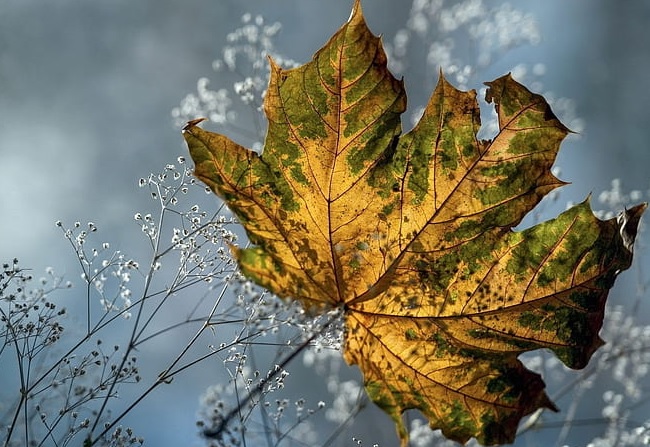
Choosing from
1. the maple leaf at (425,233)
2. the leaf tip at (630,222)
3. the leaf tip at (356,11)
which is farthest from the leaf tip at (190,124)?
the leaf tip at (630,222)

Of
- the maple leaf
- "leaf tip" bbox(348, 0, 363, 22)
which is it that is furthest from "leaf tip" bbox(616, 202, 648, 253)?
"leaf tip" bbox(348, 0, 363, 22)

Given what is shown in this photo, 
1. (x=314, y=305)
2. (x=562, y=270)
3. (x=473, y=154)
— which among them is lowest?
(x=562, y=270)

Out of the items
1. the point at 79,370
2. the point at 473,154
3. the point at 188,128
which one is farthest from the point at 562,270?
the point at 79,370

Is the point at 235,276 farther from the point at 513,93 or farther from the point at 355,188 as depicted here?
the point at 513,93

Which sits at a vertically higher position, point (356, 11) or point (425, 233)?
point (356, 11)

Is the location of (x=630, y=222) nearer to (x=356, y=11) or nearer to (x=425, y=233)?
(x=425, y=233)

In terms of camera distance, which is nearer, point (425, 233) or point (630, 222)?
point (630, 222)

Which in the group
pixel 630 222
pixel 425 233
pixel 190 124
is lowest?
pixel 630 222

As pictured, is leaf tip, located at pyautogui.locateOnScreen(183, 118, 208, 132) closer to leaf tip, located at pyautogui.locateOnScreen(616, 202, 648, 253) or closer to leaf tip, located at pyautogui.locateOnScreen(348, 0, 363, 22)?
leaf tip, located at pyautogui.locateOnScreen(348, 0, 363, 22)

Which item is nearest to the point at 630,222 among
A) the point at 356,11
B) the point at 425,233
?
the point at 425,233
